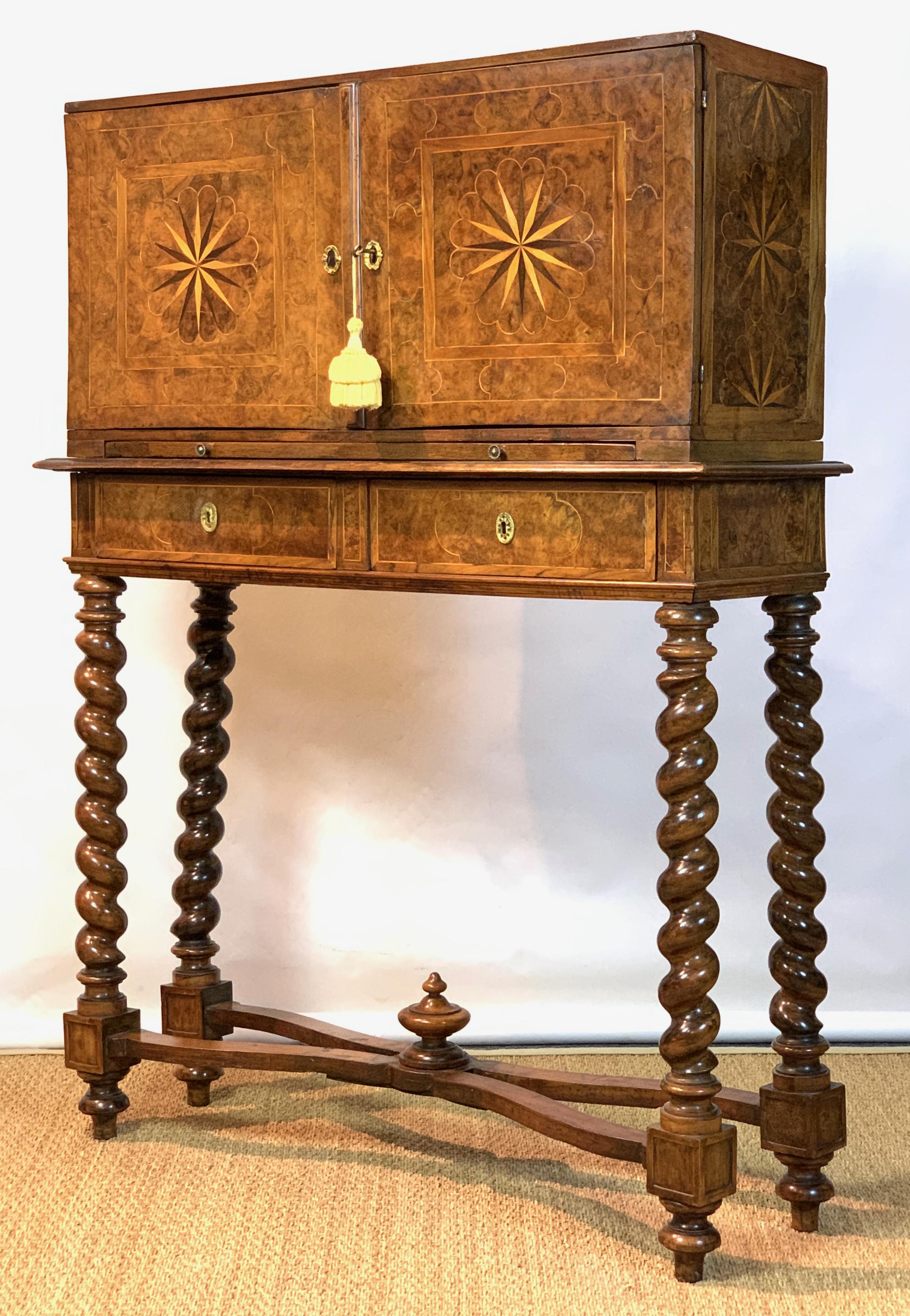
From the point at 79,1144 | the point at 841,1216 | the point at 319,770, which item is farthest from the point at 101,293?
the point at 841,1216

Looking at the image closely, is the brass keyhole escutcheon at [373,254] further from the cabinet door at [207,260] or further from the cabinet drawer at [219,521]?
the cabinet drawer at [219,521]

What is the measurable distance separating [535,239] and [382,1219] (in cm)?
184

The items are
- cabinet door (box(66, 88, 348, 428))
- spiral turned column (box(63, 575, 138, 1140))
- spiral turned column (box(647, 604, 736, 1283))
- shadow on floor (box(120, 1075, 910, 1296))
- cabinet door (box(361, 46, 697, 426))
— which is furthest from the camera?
spiral turned column (box(63, 575, 138, 1140))

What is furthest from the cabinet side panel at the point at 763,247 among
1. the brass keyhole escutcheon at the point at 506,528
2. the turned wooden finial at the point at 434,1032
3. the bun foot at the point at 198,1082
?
the bun foot at the point at 198,1082

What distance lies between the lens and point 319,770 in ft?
15.3

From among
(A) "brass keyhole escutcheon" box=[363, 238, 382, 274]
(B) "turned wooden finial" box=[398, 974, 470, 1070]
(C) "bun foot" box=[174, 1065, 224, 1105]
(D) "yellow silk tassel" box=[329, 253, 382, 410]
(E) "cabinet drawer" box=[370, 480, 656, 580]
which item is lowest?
(C) "bun foot" box=[174, 1065, 224, 1105]

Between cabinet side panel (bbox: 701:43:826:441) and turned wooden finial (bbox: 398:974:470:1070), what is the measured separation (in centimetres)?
132

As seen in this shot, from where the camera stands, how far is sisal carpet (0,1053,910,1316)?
3.08 metres

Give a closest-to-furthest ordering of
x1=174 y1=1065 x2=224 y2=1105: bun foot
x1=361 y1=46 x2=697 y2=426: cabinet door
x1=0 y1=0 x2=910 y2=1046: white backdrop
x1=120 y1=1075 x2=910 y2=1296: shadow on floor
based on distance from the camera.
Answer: x1=361 y1=46 x2=697 y2=426: cabinet door < x1=120 y1=1075 x2=910 y2=1296: shadow on floor < x1=174 y1=1065 x2=224 y2=1105: bun foot < x1=0 y1=0 x2=910 y2=1046: white backdrop

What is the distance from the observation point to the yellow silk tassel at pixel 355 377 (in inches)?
126

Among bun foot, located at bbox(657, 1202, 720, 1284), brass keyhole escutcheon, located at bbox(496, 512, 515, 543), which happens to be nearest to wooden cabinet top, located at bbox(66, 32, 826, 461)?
brass keyhole escutcheon, located at bbox(496, 512, 515, 543)

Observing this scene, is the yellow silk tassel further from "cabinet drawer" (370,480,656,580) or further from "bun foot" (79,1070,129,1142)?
"bun foot" (79,1070,129,1142)

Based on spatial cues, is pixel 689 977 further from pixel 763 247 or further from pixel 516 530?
pixel 763 247

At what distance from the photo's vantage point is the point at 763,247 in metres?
3.11
